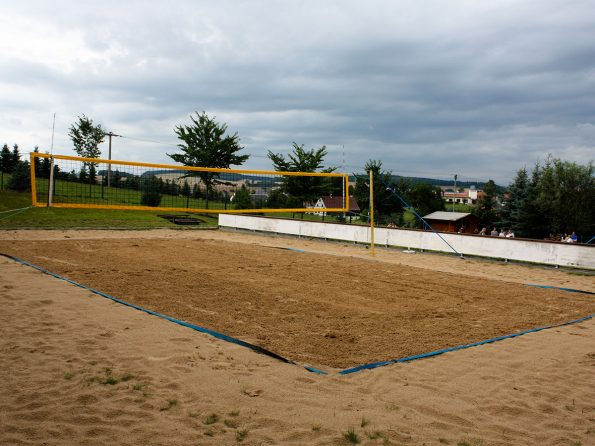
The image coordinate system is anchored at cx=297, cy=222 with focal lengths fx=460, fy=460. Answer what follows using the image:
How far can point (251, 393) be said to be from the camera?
12.7 feet

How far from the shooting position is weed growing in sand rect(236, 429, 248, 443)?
310cm

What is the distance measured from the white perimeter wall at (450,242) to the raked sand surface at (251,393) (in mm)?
7222

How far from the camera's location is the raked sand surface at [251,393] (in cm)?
323

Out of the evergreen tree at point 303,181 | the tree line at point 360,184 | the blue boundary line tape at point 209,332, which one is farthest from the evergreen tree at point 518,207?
the blue boundary line tape at point 209,332

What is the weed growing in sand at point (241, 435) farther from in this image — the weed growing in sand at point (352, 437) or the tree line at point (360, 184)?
the tree line at point (360, 184)

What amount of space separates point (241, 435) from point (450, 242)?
41.6 ft

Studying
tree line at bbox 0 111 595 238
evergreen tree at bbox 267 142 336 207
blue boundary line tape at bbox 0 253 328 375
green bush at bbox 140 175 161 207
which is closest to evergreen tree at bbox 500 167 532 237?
tree line at bbox 0 111 595 238

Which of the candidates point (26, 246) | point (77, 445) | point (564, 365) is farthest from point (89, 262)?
point (564, 365)

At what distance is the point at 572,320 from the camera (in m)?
6.82

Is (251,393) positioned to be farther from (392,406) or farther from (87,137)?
(87,137)

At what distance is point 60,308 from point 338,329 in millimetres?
3881

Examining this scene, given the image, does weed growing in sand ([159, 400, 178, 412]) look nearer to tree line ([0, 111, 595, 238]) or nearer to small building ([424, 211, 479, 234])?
tree line ([0, 111, 595, 238])

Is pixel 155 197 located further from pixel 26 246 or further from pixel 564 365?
pixel 564 365

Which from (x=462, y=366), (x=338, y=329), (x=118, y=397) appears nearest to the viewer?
(x=118, y=397)
